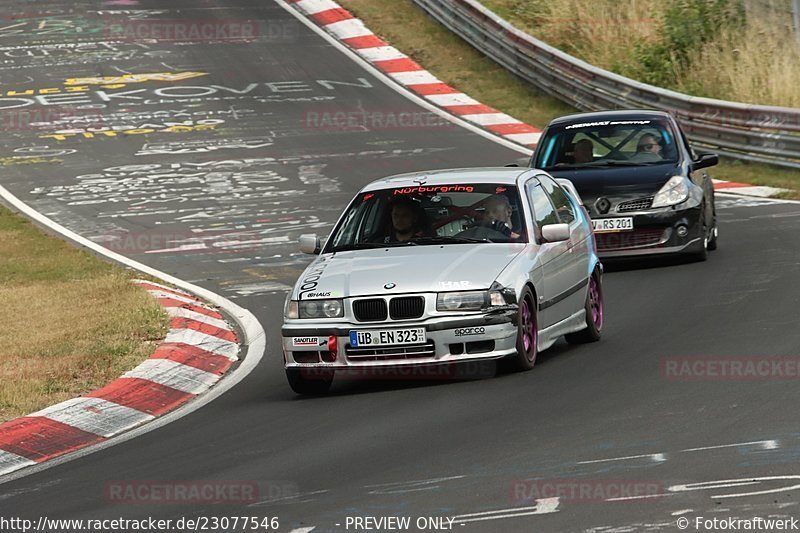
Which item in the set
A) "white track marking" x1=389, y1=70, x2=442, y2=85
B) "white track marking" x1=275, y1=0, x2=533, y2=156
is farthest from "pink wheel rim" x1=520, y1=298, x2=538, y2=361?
"white track marking" x1=389, y1=70, x2=442, y2=85

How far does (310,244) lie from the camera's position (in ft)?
36.0

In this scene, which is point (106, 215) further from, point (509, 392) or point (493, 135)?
point (509, 392)

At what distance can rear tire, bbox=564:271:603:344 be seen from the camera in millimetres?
11469

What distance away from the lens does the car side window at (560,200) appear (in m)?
11.7

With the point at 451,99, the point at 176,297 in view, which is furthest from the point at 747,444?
the point at 451,99

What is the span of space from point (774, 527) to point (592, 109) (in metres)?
20.8

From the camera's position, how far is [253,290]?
15180 millimetres

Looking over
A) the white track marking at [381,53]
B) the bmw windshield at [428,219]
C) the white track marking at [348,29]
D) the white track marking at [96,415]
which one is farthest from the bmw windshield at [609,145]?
the white track marking at [348,29]

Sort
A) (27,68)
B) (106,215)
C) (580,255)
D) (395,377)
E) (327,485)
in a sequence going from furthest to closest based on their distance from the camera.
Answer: (27,68), (106,215), (580,255), (395,377), (327,485)

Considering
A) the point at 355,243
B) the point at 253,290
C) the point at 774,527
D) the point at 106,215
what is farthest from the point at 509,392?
the point at 106,215

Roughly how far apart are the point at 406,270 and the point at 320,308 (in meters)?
0.61

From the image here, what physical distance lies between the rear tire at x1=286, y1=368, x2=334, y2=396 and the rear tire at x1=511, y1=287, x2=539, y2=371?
48.5 inches

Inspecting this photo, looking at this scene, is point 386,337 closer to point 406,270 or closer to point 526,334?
point 406,270

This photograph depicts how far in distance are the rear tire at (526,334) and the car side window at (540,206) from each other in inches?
30.9
